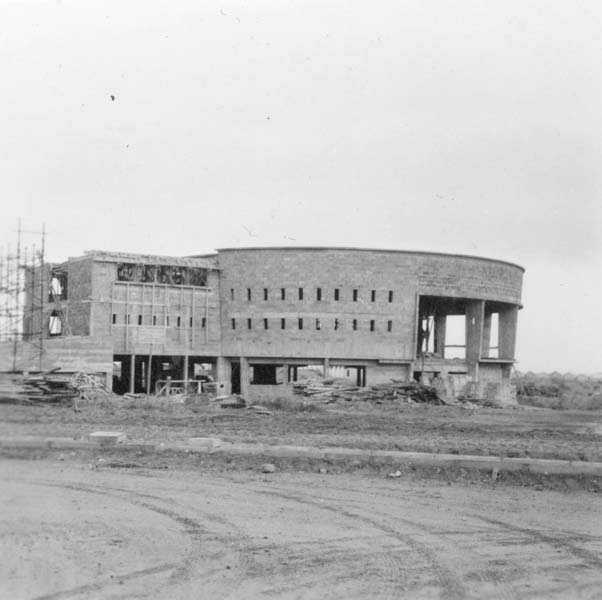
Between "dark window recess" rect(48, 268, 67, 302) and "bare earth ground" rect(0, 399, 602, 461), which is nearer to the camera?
"bare earth ground" rect(0, 399, 602, 461)

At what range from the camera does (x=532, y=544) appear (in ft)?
30.3

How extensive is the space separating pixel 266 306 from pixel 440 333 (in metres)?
15.3

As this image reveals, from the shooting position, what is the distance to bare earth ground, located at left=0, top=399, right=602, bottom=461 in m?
18.0

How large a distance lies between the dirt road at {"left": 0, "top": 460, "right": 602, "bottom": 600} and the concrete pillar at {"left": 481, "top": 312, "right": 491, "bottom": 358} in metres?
39.4

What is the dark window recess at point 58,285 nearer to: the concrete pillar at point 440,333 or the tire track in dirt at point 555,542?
the concrete pillar at point 440,333

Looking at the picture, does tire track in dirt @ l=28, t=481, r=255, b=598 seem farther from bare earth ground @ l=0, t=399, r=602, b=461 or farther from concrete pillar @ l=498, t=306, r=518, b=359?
concrete pillar @ l=498, t=306, r=518, b=359

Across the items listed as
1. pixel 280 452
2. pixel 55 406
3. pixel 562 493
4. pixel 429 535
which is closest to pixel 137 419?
pixel 55 406

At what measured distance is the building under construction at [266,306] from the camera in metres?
43.2

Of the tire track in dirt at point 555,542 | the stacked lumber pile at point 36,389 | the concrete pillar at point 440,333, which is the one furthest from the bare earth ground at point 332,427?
the concrete pillar at point 440,333

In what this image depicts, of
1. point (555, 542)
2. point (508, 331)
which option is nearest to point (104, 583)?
point (555, 542)

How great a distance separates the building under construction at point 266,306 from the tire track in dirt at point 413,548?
30.6 m

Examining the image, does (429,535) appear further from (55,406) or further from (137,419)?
(55,406)

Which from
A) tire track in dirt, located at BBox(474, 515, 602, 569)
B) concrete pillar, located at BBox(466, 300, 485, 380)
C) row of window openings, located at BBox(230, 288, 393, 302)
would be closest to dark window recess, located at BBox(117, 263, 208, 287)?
row of window openings, located at BBox(230, 288, 393, 302)

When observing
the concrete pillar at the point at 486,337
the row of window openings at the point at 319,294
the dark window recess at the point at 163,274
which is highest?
the dark window recess at the point at 163,274
